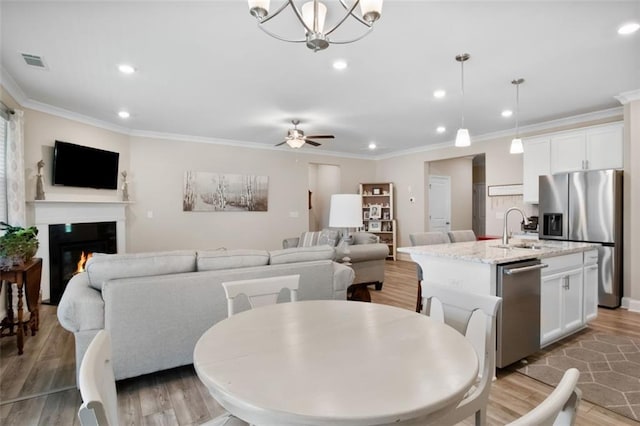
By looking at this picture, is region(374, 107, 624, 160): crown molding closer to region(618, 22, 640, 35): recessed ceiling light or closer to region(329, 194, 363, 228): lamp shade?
region(618, 22, 640, 35): recessed ceiling light

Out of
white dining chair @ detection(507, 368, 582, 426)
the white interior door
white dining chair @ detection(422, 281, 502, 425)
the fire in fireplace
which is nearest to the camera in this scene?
white dining chair @ detection(507, 368, 582, 426)

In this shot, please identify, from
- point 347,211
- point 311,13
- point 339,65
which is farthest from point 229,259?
point 339,65

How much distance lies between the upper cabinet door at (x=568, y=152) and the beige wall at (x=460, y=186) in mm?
2959

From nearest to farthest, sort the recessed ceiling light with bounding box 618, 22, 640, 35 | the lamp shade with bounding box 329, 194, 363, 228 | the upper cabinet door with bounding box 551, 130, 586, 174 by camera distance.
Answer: the recessed ceiling light with bounding box 618, 22, 640, 35 < the lamp shade with bounding box 329, 194, 363, 228 < the upper cabinet door with bounding box 551, 130, 586, 174

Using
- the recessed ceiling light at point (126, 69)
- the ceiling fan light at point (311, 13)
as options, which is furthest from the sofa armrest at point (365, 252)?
the recessed ceiling light at point (126, 69)

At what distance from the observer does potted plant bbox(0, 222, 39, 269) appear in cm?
266

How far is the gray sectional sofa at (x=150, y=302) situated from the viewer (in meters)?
2.11

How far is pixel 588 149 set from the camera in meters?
4.36

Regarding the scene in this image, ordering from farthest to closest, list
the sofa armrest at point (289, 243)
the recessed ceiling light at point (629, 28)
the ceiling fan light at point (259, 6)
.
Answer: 1. the sofa armrest at point (289, 243)
2. the recessed ceiling light at point (629, 28)
3. the ceiling fan light at point (259, 6)

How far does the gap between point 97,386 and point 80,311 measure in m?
1.62

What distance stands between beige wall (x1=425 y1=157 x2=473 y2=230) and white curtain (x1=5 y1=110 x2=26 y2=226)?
24.0ft

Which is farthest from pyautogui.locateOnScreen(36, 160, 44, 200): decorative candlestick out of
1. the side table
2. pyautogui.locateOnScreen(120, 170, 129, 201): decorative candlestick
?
the side table

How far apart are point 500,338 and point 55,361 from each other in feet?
11.2

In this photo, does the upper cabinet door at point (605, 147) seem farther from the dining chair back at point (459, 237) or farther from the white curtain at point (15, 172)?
the white curtain at point (15, 172)
